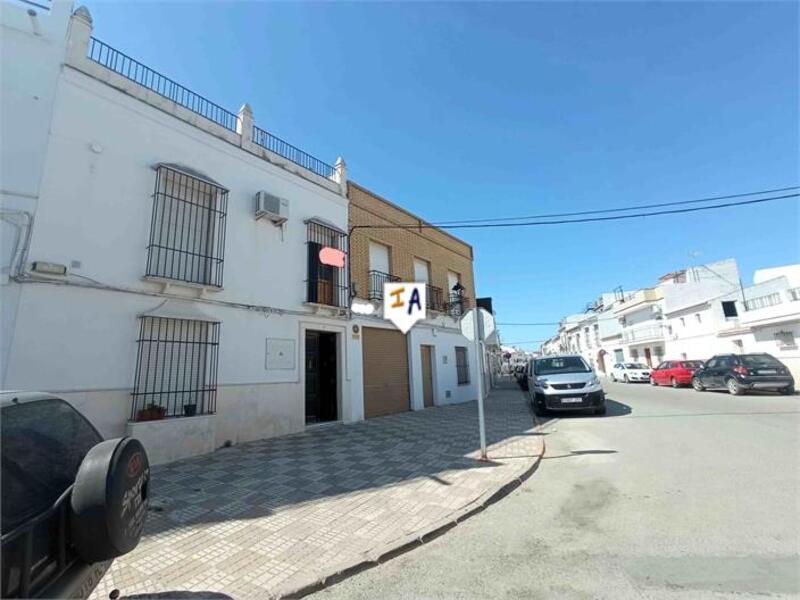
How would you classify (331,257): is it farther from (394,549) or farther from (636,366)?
(636,366)

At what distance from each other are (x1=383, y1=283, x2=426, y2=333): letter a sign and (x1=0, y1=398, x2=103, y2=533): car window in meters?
8.90

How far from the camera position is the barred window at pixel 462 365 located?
1658 cm

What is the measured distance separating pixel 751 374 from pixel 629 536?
15531mm

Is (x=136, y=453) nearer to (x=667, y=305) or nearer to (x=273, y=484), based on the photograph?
(x=273, y=484)

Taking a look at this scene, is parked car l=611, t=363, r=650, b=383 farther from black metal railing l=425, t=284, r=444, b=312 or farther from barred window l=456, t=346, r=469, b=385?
black metal railing l=425, t=284, r=444, b=312

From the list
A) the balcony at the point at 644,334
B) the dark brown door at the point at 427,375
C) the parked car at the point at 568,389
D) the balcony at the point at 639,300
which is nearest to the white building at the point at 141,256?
the dark brown door at the point at 427,375

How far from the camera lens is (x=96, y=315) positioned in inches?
248

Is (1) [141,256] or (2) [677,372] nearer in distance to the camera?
(1) [141,256]

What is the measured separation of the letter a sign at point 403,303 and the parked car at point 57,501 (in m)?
8.93

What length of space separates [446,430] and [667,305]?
96.5 ft

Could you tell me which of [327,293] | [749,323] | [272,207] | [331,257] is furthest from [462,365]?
[749,323]

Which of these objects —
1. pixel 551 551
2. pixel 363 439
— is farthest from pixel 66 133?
pixel 551 551

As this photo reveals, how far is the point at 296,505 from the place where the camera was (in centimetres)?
448

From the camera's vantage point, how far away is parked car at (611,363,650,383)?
2600 cm
